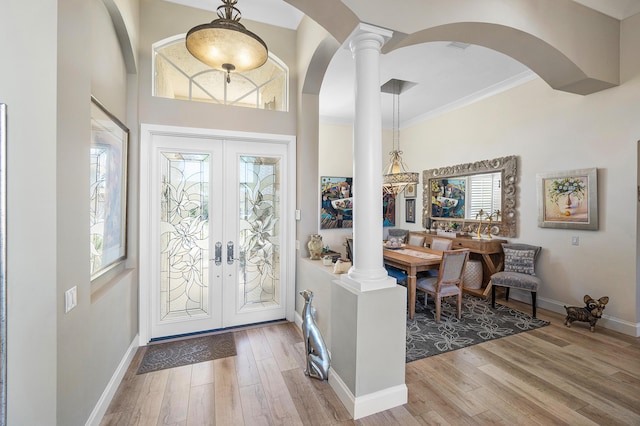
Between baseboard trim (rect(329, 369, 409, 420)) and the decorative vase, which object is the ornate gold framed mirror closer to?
the decorative vase

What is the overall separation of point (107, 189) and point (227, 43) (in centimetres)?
147

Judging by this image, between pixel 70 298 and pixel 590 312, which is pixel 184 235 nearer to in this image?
pixel 70 298

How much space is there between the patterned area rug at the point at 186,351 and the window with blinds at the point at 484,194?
4.61 m

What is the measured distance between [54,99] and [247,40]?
1192 millimetres

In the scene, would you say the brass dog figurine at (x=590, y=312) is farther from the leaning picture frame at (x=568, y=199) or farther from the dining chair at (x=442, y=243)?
the dining chair at (x=442, y=243)

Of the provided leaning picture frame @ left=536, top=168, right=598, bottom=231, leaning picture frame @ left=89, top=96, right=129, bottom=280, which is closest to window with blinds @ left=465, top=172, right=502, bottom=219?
leaning picture frame @ left=536, top=168, right=598, bottom=231

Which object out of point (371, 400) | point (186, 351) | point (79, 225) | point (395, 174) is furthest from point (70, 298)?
point (395, 174)

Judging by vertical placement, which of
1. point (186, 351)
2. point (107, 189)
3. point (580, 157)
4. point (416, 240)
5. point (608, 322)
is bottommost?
point (186, 351)

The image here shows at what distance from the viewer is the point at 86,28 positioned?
164 centimetres

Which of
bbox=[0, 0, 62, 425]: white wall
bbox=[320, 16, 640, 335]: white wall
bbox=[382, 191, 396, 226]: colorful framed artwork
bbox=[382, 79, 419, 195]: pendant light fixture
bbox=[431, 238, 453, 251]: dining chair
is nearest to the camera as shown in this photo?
bbox=[0, 0, 62, 425]: white wall

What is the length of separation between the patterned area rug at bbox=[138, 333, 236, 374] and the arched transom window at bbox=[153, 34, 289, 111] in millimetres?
2685

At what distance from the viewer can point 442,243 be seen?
4.76 meters

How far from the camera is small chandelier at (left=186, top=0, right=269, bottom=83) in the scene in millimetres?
1863

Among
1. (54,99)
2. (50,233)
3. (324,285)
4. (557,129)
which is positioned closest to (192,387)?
(324,285)
